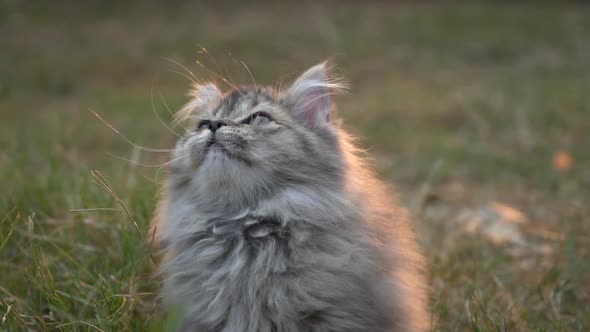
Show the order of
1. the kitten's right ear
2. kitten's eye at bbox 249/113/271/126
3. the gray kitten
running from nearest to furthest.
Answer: the gray kitten → kitten's eye at bbox 249/113/271/126 → the kitten's right ear

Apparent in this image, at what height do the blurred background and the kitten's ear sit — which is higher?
the kitten's ear

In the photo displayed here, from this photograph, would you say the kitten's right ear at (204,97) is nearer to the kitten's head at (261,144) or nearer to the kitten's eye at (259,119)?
the kitten's head at (261,144)

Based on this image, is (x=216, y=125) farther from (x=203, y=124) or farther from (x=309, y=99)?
(x=309, y=99)

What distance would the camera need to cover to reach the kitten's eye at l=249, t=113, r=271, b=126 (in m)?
2.33

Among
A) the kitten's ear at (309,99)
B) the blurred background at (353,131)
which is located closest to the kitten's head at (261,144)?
the kitten's ear at (309,99)

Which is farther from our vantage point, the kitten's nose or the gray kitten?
the kitten's nose

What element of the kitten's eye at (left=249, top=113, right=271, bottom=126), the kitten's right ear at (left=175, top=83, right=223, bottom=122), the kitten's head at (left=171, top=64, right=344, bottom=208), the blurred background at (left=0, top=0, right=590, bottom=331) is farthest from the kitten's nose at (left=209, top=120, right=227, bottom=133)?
the blurred background at (left=0, top=0, right=590, bottom=331)

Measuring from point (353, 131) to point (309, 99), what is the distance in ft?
11.0

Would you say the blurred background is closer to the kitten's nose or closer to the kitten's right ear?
the kitten's right ear

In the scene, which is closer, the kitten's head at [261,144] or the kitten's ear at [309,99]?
the kitten's head at [261,144]

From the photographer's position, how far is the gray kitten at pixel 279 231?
206 cm

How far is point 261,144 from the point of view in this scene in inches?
88.3

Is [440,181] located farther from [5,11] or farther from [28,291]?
[5,11]

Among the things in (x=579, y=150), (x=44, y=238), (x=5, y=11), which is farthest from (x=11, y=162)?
(x=5, y=11)
